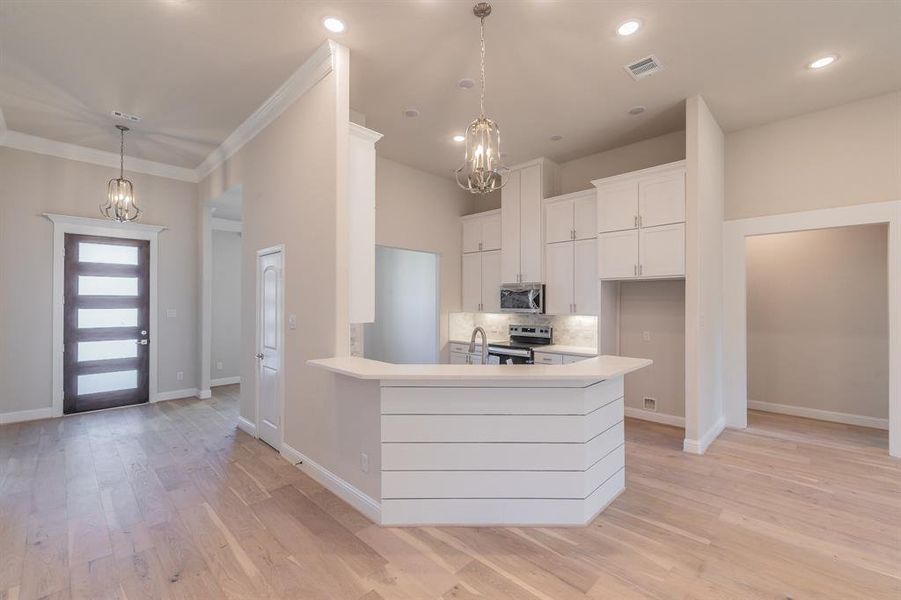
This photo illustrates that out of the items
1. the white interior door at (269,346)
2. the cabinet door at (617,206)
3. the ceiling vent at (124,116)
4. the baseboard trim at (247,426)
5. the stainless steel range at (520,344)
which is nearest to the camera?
the white interior door at (269,346)

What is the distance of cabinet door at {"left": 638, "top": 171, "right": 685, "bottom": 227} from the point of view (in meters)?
4.03

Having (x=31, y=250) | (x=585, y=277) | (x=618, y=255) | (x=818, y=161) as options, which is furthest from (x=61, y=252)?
(x=818, y=161)

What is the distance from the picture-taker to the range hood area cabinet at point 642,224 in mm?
4055

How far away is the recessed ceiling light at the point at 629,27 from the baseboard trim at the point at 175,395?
683cm

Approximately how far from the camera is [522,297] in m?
5.50

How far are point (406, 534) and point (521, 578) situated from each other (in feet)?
2.47

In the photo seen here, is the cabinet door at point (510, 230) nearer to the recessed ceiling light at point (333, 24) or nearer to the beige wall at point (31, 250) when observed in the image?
the recessed ceiling light at point (333, 24)

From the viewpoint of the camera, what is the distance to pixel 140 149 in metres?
5.10

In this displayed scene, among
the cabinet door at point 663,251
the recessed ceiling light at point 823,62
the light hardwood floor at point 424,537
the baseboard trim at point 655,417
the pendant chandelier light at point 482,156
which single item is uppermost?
the recessed ceiling light at point 823,62

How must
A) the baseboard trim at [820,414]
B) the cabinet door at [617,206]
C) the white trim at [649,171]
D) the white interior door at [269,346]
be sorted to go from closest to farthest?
1. the white interior door at [269,346]
2. the white trim at [649,171]
3. the cabinet door at [617,206]
4. the baseboard trim at [820,414]

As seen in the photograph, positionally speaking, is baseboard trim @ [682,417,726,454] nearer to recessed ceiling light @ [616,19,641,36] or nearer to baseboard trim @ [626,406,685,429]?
baseboard trim @ [626,406,685,429]

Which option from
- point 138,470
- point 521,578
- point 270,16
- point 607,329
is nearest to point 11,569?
point 138,470

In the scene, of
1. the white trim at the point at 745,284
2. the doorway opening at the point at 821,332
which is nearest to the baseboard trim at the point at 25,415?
the white trim at the point at 745,284

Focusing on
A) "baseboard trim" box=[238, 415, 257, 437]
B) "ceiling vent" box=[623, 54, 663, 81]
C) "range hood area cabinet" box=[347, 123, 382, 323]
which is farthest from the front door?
"ceiling vent" box=[623, 54, 663, 81]
